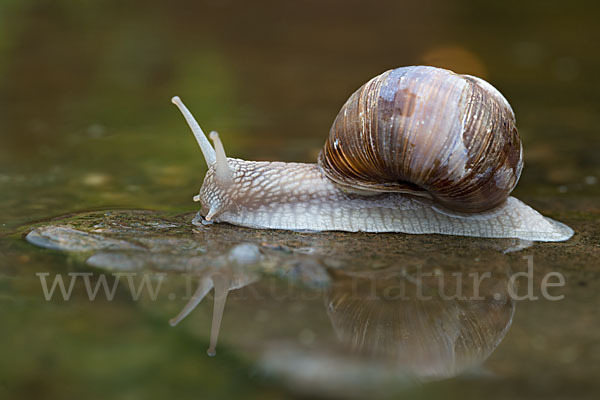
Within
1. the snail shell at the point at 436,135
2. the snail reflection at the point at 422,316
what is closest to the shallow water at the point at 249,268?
the snail reflection at the point at 422,316

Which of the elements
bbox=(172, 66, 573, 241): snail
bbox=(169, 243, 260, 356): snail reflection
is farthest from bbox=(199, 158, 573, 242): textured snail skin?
bbox=(169, 243, 260, 356): snail reflection

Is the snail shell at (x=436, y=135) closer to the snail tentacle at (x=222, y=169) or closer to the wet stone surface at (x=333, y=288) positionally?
the wet stone surface at (x=333, y=288)

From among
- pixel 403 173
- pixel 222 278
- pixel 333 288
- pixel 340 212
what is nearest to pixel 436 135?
pixel 403 173

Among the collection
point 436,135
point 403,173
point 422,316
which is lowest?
point 422,316

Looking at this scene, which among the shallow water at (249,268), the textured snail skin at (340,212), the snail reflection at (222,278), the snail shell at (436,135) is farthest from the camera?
the textured snail skin at (340,212)

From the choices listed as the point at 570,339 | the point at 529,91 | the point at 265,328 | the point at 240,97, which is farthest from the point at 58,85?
the point at 570,339

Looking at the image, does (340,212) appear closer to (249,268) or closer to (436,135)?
(436,135)
